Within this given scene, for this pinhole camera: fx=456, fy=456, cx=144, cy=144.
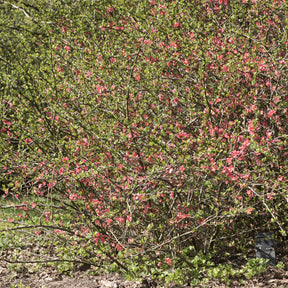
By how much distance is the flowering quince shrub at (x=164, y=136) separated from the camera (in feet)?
13.3

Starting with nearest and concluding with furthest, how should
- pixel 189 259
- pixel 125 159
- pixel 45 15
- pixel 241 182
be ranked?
1. pixel 241 182
2. pixel 125 159
3. pixel 189 259
4. pixel 45 15

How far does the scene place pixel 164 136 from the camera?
14.9ft

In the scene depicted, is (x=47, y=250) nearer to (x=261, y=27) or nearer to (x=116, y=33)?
(x=116, y=33)

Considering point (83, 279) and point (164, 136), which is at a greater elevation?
point (164, 136)

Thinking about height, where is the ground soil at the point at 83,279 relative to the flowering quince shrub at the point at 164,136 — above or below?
below

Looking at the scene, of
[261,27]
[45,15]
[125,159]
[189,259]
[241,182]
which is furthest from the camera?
[45,15]

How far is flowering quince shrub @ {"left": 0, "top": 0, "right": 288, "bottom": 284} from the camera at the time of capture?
405 cm

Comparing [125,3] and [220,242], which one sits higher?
[125,3]

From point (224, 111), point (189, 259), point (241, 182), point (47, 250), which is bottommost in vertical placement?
point (47, 250)

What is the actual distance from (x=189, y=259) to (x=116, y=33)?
9.23 ft

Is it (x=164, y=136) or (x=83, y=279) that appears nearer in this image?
(x=164, y=136)

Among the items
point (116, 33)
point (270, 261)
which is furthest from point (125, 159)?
point (116, 33)

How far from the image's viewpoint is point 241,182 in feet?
12.6

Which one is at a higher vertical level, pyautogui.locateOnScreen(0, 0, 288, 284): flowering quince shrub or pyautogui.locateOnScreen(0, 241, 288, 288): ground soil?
pyautogui.locateOnScreen(0, 0, 288, 284): flowering quince shrub
